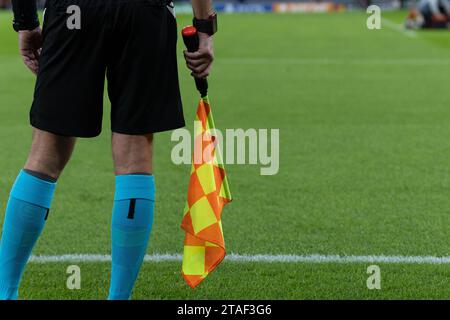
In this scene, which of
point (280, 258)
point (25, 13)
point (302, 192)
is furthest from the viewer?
point (302, 192)

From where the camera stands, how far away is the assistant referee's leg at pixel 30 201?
3.15 metres

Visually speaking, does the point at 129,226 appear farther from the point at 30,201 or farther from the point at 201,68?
the point at 201,68

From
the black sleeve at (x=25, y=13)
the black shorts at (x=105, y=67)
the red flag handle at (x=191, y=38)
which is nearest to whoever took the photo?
the black shorts at (x=105, y=67)

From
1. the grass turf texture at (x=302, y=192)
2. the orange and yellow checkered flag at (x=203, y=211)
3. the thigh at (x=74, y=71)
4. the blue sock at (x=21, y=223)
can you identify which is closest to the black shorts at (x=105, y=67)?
the thigh at (x=74, y=71)

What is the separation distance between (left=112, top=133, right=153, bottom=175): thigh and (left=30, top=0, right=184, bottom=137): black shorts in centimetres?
4

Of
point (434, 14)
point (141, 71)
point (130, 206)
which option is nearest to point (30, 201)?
point (130, 206)

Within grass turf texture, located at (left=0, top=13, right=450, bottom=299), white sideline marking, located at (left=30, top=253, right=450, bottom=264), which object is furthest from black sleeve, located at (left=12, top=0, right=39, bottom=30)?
white sideline marking, located at (left=30, top=253, right=450, bottom=264)

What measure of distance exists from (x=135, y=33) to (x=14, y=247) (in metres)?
0.87

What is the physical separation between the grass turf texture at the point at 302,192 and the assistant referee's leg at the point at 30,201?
0.38 metres

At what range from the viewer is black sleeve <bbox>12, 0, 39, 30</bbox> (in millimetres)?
3217

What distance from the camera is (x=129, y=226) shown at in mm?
3094

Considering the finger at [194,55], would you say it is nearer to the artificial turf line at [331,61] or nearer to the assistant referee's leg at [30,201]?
the assistant referee's leg at [30,201]

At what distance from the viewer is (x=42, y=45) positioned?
3.13 meters

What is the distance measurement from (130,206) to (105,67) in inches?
18.7
